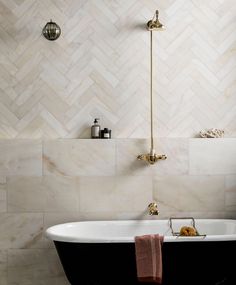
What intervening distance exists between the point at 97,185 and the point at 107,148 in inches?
12.3

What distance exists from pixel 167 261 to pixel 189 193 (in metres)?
0.87

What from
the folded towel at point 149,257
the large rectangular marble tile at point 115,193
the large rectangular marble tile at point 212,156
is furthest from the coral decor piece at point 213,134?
the folded towel at point 149,257

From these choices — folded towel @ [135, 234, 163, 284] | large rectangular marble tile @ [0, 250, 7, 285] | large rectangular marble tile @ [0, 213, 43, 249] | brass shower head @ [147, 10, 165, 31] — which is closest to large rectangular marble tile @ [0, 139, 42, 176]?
large rectangular marble tile @ [0, 213, 43, 249]

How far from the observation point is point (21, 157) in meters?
3.87

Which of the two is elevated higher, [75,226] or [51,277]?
[75,226]

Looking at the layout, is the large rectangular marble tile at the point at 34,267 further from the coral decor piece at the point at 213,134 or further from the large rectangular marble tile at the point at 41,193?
the coral decor piece at the point at 213,134

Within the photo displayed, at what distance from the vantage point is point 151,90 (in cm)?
393

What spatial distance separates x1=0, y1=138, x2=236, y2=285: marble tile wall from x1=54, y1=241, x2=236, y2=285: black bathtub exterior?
691 millimetres

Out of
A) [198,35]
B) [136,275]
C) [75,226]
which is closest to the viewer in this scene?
[136,275]

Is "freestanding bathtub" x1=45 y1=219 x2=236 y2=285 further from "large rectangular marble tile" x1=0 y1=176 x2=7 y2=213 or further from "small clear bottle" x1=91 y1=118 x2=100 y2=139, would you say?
"small clear bottle" x1=91 y1=118 x2=100 y2=139

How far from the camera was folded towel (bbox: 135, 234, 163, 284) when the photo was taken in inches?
125

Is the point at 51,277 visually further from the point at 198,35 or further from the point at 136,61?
the point at 198,35

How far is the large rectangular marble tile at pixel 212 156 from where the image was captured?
3951mm

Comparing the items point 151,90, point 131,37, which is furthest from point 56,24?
point 151,90
